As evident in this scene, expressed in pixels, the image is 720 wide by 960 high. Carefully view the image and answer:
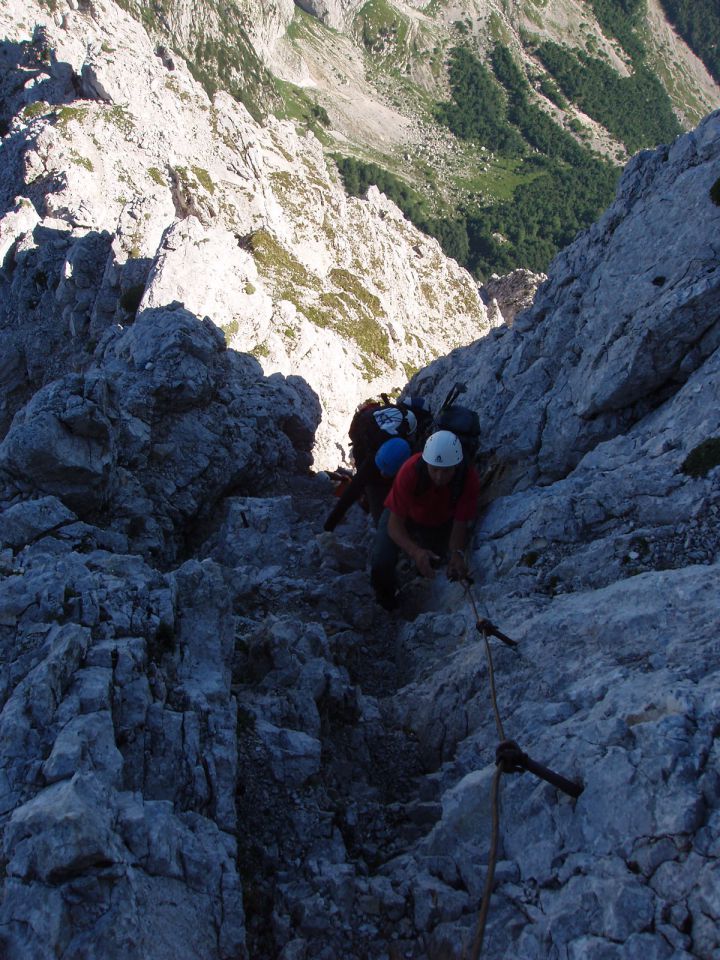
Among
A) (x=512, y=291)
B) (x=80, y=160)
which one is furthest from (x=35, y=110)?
(x=512, y=291)

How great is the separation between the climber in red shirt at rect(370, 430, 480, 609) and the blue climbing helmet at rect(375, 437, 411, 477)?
1.98 metres

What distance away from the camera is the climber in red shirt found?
11.4 m

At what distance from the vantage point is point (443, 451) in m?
11.3

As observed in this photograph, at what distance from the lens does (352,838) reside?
7125mm

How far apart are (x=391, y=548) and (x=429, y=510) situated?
48.9 inches

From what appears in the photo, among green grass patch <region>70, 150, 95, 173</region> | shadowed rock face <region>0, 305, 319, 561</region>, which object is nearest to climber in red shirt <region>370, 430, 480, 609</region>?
shadowed rock face <region>0, 305, 319, 561</region>

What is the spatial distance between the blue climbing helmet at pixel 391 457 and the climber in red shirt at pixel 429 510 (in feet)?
6.50

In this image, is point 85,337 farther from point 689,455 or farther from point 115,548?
point 689,455

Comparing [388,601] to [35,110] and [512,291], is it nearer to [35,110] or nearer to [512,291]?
[35,110]

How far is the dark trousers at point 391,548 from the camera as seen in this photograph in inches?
517

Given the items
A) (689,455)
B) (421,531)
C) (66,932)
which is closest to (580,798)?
(66,932)

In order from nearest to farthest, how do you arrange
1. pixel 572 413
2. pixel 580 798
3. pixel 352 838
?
pixel 580 798 → pixel 352 838 → pixel 572 413

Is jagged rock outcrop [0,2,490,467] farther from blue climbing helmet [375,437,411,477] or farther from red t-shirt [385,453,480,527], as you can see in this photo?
red t-shirt [385,453,480,527]

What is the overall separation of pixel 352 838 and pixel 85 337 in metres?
33.2
